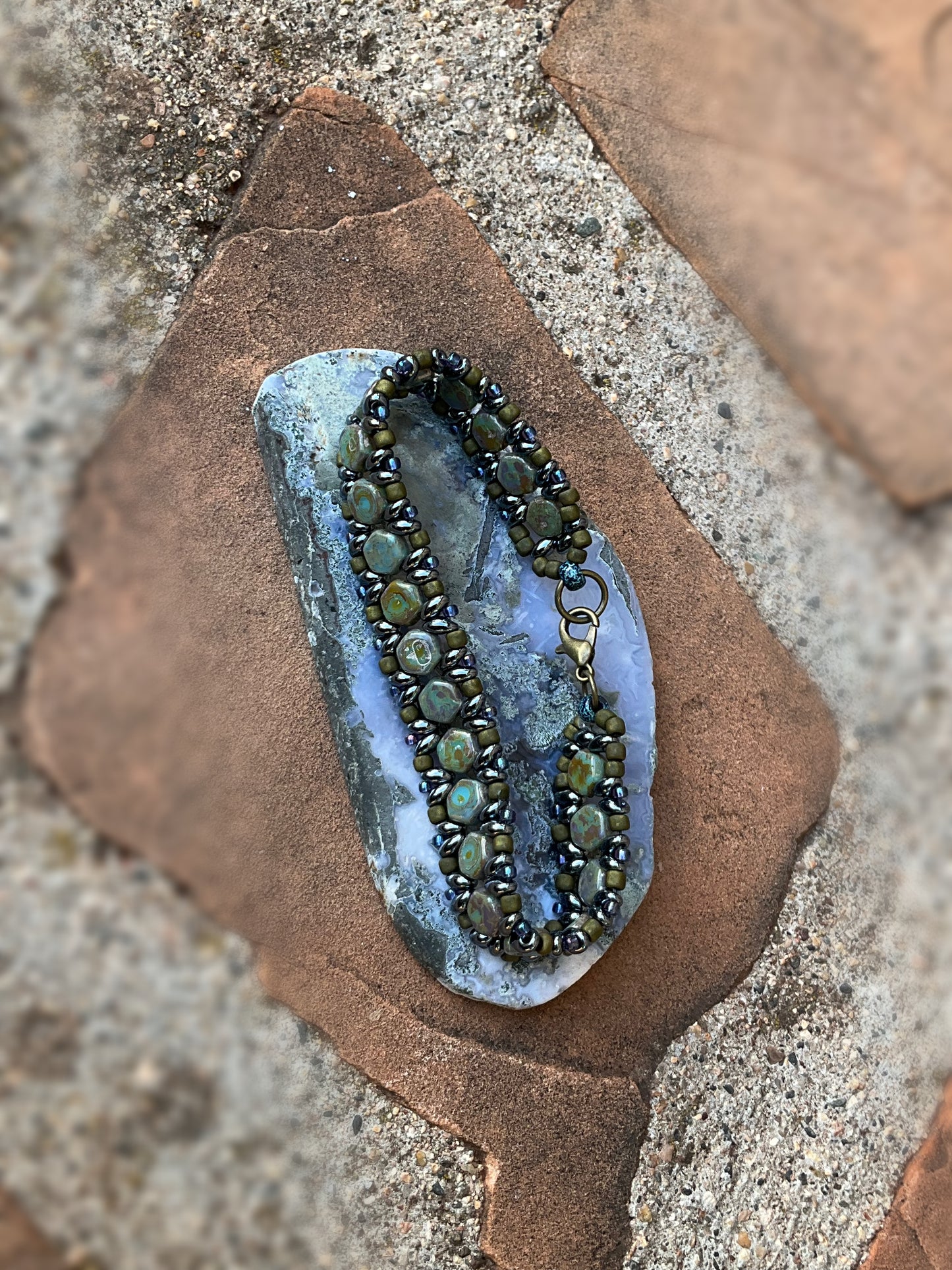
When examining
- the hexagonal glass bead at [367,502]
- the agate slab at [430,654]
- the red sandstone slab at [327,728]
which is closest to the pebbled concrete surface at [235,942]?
the red sandstone slab at [327,728]

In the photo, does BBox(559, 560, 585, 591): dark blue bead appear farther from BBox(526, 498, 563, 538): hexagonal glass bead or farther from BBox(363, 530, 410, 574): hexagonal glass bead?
BBox(363, 530, 410, 574): hexagonal glass bead

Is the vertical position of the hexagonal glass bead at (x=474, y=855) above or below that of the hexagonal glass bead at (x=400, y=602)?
below

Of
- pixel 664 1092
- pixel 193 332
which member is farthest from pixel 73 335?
pixel 664 1092

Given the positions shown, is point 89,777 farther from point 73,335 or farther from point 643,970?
point 643,970

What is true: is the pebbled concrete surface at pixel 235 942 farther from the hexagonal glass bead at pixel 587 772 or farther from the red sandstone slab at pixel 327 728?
the hexagonal glass bead at pixel 587 772

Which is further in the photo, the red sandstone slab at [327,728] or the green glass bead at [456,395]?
the green glass bead at [456,395]

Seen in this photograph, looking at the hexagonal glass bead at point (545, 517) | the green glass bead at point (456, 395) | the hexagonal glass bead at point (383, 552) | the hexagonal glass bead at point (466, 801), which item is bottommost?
the hexagonal glass bead at point (466, 801)
